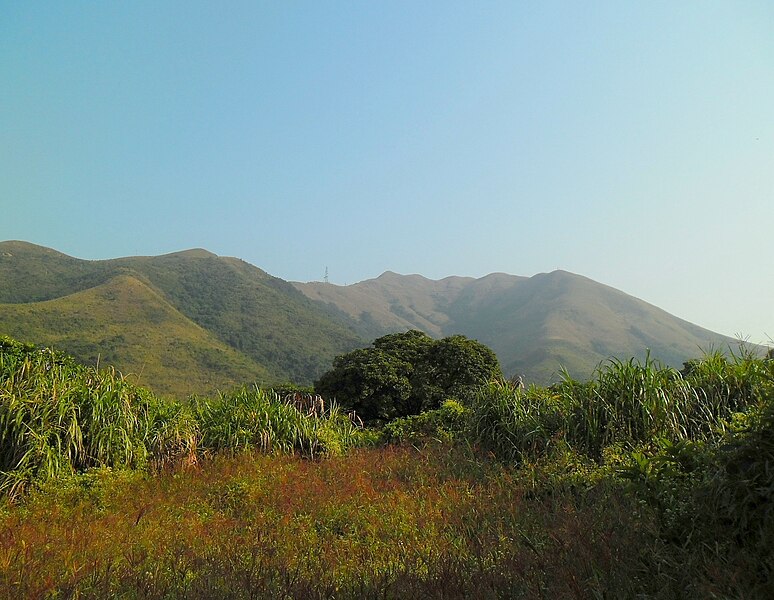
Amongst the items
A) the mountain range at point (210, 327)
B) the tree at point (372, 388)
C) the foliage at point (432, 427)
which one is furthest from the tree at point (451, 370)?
the foliage at point (432, 427)

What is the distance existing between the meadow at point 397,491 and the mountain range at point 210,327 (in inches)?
147

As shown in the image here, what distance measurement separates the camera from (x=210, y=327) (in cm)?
9069

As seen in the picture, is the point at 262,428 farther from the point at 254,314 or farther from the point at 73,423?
the point at 254,314

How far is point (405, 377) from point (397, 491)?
13559 millimetres

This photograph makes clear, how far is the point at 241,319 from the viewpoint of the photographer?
97.6m

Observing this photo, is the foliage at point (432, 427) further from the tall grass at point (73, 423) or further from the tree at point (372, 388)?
the tree at point (372, 388)

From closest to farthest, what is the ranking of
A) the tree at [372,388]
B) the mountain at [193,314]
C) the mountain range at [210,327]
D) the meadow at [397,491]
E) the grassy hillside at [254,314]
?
the meadow at [397,491], the tree at [372,388], the mountain range at [210,327], the mountain at [193,314], the grassy hillside at [254,314]

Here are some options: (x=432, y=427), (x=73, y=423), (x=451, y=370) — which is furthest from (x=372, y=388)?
(x=73, y=423)

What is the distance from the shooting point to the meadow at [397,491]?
311 cm

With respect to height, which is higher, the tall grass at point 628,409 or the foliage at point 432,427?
the tall grass at point 628,409

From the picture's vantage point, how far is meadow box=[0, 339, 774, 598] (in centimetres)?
311

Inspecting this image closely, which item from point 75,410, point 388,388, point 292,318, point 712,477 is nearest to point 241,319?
point 292,318

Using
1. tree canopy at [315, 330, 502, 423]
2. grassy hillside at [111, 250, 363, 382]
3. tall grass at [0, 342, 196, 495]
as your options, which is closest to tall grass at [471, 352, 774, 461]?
tall grass at [0, 342, 196, 495]

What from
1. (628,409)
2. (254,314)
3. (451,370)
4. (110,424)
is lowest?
(110,424)
